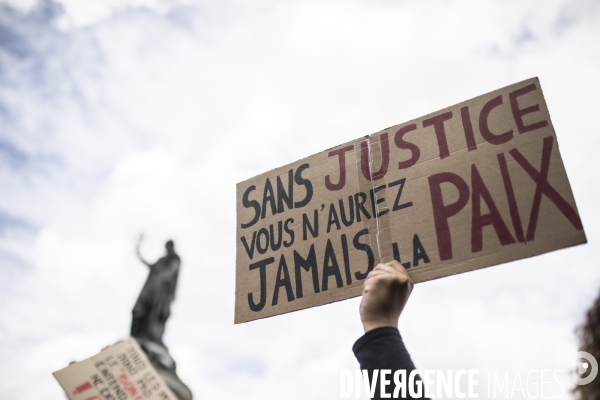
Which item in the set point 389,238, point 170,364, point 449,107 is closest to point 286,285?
point 389,238

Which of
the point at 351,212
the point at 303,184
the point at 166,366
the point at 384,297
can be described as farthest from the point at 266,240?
the point at 166,366

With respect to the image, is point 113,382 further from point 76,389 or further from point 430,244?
point 430,244

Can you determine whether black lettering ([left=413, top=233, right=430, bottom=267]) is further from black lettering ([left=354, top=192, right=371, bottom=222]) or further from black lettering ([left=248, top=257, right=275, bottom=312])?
black lettering ([left=248, top=257, right=275, bottom=312])

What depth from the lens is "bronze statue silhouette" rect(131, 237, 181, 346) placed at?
22.7ft

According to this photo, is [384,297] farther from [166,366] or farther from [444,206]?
[166,366]

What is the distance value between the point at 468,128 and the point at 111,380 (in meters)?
1.80

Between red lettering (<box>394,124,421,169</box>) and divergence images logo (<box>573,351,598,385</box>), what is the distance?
3.61ft

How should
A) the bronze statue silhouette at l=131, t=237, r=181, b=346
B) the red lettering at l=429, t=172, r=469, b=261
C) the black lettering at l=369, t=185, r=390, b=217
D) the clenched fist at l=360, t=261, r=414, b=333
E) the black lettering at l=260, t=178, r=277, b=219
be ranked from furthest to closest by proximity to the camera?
1. the bronze statue silhouette at l=131, t=237, r=181, b=346
2. the black lettering at l=260, t=178, r=277, b=219
3. the black lettering at l=369, t=185, r=390, b=217
4. the red lettering at l=429, t=172, r=469, b=261
5. the clenched fist at l=360, t=261, r=414, b=333

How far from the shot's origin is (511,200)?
1.84m

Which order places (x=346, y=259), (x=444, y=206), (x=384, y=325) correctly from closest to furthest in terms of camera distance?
(x=384, y=325) → (x=444, y=206) → (x=346, y=259)

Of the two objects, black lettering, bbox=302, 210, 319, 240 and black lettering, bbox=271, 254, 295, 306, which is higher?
black lettering, bbox=302, 210, 319, 240

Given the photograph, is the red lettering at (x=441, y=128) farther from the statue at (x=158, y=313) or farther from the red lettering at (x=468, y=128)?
the statue at (x=158, y=313)

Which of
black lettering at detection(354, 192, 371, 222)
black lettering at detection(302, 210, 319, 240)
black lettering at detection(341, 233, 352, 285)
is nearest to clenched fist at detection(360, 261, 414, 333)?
black lettering at detection(341, 233, 352, 285)

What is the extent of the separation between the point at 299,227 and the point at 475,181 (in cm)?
84
